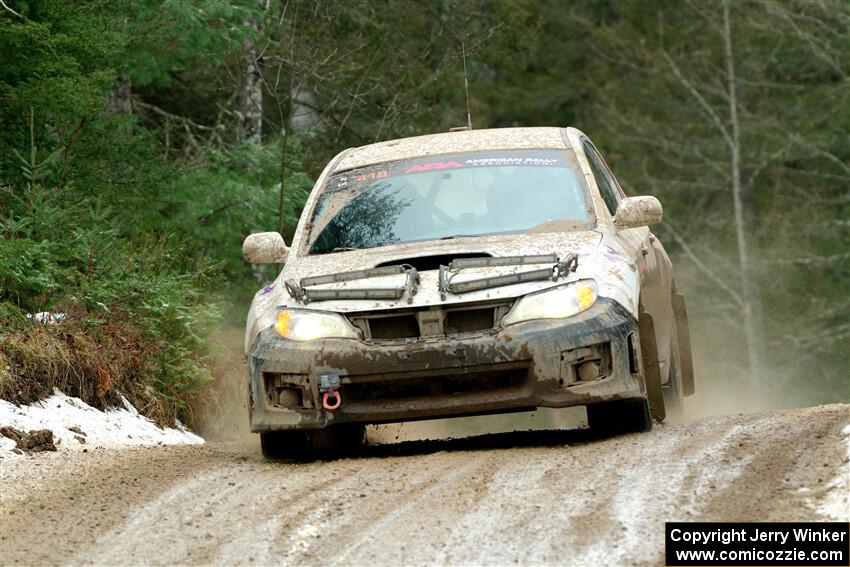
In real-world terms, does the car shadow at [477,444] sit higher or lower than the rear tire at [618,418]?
lower

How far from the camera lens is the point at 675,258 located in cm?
3834

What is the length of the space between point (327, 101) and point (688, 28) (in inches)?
761

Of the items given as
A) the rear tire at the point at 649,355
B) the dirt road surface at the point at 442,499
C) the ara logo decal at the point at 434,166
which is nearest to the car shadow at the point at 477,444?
the dirt road surface at the point at 442,499

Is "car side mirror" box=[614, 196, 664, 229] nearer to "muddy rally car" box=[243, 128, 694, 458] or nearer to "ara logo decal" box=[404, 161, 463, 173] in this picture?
"muddy rally car" box=[243, 128, 694, 458]

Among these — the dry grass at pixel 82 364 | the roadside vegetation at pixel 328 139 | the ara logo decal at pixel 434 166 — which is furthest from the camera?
the roadside vegetation at pixel 328 139

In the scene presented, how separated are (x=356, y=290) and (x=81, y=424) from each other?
3027mm

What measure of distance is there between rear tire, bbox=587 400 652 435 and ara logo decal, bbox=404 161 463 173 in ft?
6.47

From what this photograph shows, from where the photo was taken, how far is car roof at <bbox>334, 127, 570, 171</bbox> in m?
9.80

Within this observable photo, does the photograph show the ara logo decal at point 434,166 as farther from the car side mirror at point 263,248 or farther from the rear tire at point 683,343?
the rear tire at point 683,343

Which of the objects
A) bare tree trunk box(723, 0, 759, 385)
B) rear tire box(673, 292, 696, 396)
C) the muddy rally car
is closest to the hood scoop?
the muddy rally car

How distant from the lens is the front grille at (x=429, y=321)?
310 inches

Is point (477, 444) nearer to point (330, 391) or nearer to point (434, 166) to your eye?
point (330, 391)

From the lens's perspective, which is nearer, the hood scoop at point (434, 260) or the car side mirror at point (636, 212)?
the hood scoop at point (434, 260)

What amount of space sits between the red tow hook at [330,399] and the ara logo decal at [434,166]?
84.2 inches
